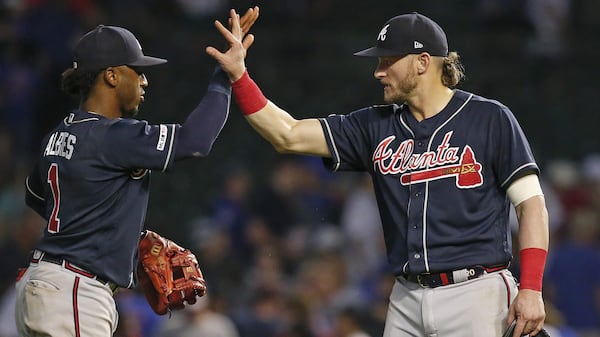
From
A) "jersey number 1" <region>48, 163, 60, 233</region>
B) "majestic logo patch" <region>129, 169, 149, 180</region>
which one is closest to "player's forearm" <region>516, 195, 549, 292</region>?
"majestic logo patch" <region>129, 169, 149, 180</region>

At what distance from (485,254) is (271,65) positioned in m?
8.25

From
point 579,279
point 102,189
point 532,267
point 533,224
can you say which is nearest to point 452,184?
point 533,224

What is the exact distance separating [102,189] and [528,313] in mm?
1790

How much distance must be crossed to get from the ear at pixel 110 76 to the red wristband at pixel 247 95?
53cm

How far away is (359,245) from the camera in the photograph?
10828 mm

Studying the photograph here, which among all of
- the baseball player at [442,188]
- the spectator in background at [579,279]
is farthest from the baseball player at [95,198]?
the spectator in background at [579,279]

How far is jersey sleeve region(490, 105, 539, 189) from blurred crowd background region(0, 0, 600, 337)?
9.45 feet

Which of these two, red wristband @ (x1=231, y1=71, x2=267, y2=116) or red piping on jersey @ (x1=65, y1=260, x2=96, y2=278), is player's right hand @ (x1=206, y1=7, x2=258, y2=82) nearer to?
red wristband @ (x1=231, y1=71, x2=267, y2=116)

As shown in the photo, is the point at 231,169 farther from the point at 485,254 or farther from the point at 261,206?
the point at 485,254

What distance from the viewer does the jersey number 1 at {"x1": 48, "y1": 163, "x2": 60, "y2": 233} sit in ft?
16.5

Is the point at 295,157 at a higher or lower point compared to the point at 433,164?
lower

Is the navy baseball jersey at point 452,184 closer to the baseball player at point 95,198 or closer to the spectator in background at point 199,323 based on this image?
the baseball player at point 95,198

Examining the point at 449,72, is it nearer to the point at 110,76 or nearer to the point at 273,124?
the point at 273,124

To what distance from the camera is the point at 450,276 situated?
517 centimetres
